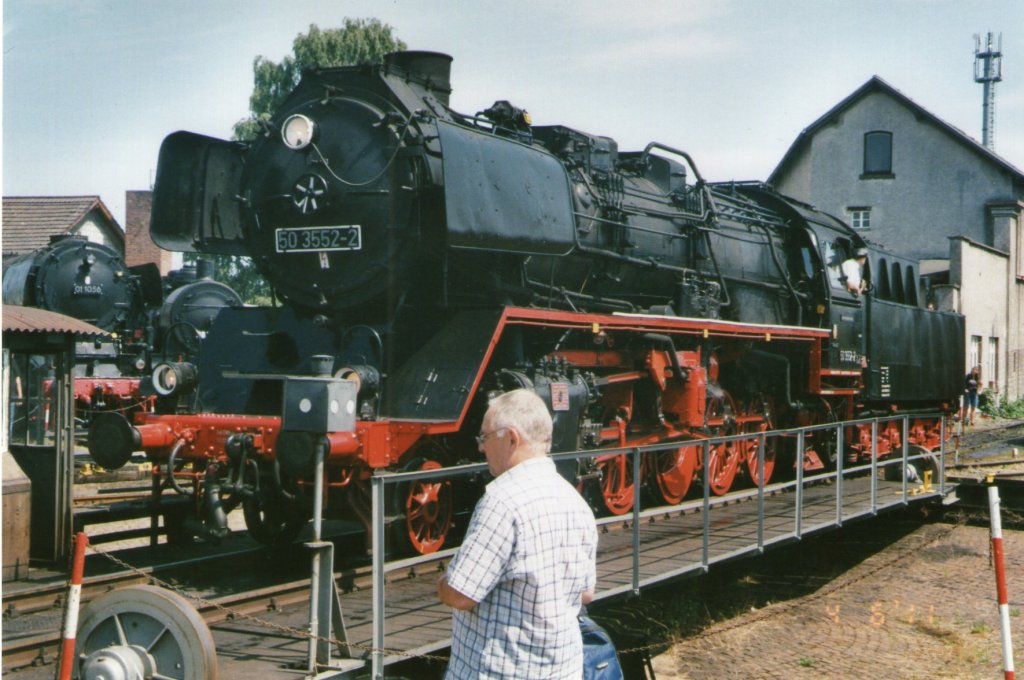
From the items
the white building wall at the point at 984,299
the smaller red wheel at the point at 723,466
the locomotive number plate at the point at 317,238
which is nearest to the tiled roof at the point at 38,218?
the locomotive number plate at the point at 317,238

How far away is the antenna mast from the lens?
131 feet

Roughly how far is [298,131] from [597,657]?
542 centimetres

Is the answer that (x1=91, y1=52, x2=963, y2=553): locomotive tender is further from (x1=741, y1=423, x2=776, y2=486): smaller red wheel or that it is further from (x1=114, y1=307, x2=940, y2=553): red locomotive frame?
(x1=741, y1=423, x2=776, y2=486): smaller red wheel

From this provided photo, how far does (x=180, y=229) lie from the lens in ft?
29.8

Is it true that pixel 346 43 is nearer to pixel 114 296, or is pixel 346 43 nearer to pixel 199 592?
pixel 114 296

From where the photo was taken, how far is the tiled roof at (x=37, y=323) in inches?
328

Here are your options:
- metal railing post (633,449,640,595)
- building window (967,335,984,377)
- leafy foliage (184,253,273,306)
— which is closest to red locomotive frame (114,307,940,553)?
metal railing post (633,449,640,595)

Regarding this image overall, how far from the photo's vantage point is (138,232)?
1651 inches

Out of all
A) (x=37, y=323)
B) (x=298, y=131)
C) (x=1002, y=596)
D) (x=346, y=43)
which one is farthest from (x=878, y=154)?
(x=37, y=323)

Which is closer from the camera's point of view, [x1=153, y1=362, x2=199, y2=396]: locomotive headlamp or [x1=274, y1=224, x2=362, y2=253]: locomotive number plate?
[x1=274, y1=224, x2=362, y2=253]: locomotive number plate

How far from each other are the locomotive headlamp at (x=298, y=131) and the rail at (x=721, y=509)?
272 centimetres

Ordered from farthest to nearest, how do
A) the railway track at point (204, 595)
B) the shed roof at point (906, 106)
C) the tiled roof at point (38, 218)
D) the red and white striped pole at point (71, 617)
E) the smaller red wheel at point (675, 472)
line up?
the shed roof at point (906, 106), the tiled roof at point (38, 218), the smaller red wheel at point (675, 472), the railway track at point (204, 595), the red and white striped pole at point (71, 617)

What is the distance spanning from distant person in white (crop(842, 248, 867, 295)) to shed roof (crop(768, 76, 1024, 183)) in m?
20.6

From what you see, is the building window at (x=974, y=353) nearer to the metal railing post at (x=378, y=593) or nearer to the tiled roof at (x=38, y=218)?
the tiled roof at (x=38, y=218)
